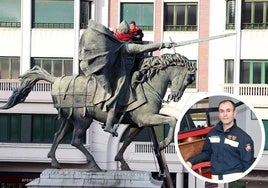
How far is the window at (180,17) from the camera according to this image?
45.9 metres

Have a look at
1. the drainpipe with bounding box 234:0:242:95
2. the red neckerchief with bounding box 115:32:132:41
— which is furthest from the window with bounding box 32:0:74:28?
the red neckerchief with bounding box 115:32:132:41

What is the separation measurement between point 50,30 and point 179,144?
80.4ft

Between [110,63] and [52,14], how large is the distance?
2479 cm

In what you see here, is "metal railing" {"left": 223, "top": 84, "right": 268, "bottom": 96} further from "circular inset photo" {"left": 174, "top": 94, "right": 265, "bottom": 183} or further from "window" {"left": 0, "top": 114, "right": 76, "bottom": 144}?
"circular inset photo" {"left": 174, "top": 94, "right": 265, "bottom": 183}

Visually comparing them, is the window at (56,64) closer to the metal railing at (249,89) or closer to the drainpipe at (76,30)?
the drainpipe at (76,30)

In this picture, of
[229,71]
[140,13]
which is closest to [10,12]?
[140,13]

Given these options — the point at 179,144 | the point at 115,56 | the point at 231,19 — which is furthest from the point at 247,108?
the point at 231,19

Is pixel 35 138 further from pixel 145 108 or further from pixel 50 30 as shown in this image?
pixel 145 108

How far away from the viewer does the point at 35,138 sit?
151 feet

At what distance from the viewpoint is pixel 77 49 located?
45.8m

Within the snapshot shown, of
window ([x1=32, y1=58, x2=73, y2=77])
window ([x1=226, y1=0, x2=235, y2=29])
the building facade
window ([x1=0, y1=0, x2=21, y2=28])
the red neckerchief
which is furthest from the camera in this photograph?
window ([x1=32, y1=58, x2=73, y2=77])

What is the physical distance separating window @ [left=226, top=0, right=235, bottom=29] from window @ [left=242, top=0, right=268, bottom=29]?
515 millimetres

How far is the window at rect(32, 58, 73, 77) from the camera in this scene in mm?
46219

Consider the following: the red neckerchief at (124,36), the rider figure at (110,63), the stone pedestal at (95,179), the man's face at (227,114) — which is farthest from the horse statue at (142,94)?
the red neckerchief at (124,36)
